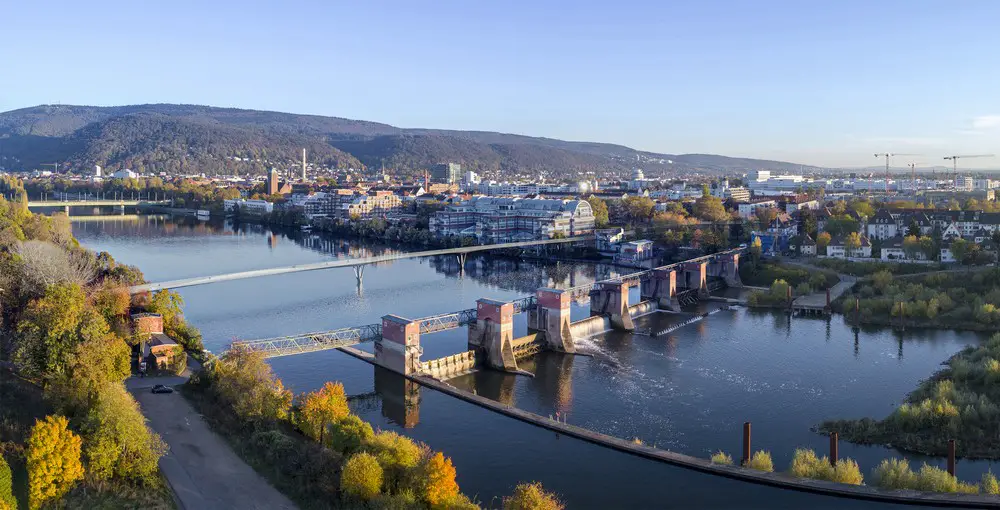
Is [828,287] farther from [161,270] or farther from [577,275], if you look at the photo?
[161,270]

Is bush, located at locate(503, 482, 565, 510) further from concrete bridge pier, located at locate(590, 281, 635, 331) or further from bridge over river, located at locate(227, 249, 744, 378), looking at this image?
concrete bridge pier, located at locate(590, 281, 635, 331)

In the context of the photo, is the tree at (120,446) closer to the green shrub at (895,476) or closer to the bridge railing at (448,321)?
the bridge railing at (448,321)

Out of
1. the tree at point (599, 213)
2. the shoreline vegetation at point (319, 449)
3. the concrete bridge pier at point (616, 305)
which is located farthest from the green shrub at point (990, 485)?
the tree at point (599, 213)

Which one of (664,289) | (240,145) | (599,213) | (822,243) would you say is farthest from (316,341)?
(240,145)

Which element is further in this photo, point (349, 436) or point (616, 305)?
point (616, 305)

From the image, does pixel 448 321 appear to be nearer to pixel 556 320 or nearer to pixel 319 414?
pixel 556 320

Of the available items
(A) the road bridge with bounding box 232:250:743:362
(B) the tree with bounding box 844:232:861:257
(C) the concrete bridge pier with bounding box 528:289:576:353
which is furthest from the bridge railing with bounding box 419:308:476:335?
(B) the tree with bounding box 844:232:861:257
